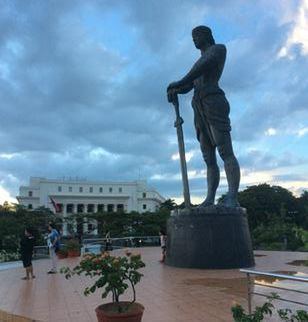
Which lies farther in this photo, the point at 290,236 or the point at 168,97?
the point at 290,236

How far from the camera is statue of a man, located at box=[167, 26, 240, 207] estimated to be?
11.4 metres

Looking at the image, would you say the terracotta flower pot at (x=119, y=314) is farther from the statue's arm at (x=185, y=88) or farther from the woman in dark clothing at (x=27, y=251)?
the statue's arm at (x=185, y=88)

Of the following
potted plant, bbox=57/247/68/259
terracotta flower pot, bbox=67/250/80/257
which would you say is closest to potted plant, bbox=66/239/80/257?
terracotta flower pot, bbox=67/250/80/257

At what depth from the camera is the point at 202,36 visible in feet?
38.3

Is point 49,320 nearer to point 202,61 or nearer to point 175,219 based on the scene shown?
point 175,219

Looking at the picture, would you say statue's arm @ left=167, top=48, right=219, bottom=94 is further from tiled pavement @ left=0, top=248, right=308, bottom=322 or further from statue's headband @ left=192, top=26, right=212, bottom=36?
tiled pavement @ left=0, top=248, right=308, bottom=322

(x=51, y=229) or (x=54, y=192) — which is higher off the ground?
(x=54, y=192)

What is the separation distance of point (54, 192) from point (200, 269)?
92.7 m

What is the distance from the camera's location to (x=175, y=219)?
1164cm

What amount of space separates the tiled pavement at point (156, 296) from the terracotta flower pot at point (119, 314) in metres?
0.97

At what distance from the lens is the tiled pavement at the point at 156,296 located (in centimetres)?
638

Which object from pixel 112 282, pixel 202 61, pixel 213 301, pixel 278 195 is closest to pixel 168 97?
pixel 202 61

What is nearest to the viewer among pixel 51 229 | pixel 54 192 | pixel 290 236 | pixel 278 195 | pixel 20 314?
pixel 20 314

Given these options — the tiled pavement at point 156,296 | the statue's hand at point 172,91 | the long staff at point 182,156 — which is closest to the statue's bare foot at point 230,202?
the long staff at point 182,156
